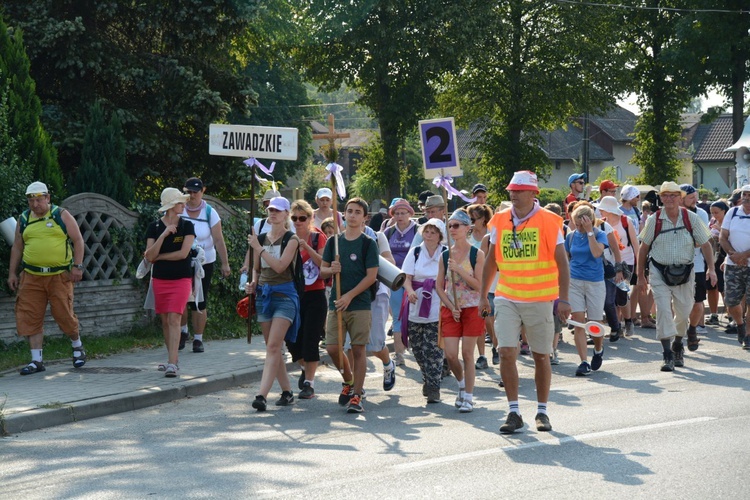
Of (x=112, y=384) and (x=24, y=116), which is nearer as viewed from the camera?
(x=112, y=384)

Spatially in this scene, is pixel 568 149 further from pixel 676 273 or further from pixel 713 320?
pixel 676 273

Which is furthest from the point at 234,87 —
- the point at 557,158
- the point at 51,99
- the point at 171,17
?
the point at 557,158

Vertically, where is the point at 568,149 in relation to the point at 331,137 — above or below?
above

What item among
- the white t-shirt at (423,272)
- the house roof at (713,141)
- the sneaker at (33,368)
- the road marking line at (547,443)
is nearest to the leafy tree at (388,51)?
the sneaker at (33,368)

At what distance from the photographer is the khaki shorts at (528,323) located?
8422mm

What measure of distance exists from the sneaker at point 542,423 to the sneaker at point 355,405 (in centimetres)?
178

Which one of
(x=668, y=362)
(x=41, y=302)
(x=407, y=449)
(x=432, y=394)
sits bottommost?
(x=407, y=449)

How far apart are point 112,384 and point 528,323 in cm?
448

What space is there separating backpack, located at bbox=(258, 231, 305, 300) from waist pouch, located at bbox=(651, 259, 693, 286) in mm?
4336

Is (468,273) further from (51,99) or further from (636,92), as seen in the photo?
(636,92)

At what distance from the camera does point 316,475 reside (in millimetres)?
6965

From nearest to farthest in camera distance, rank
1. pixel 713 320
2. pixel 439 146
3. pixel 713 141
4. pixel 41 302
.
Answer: pixel 439 146, pixel 41 302, pixel 713 320, pixel 713 141

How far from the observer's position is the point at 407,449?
783 centimetres

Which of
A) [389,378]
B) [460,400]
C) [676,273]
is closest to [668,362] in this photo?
[676,273]
